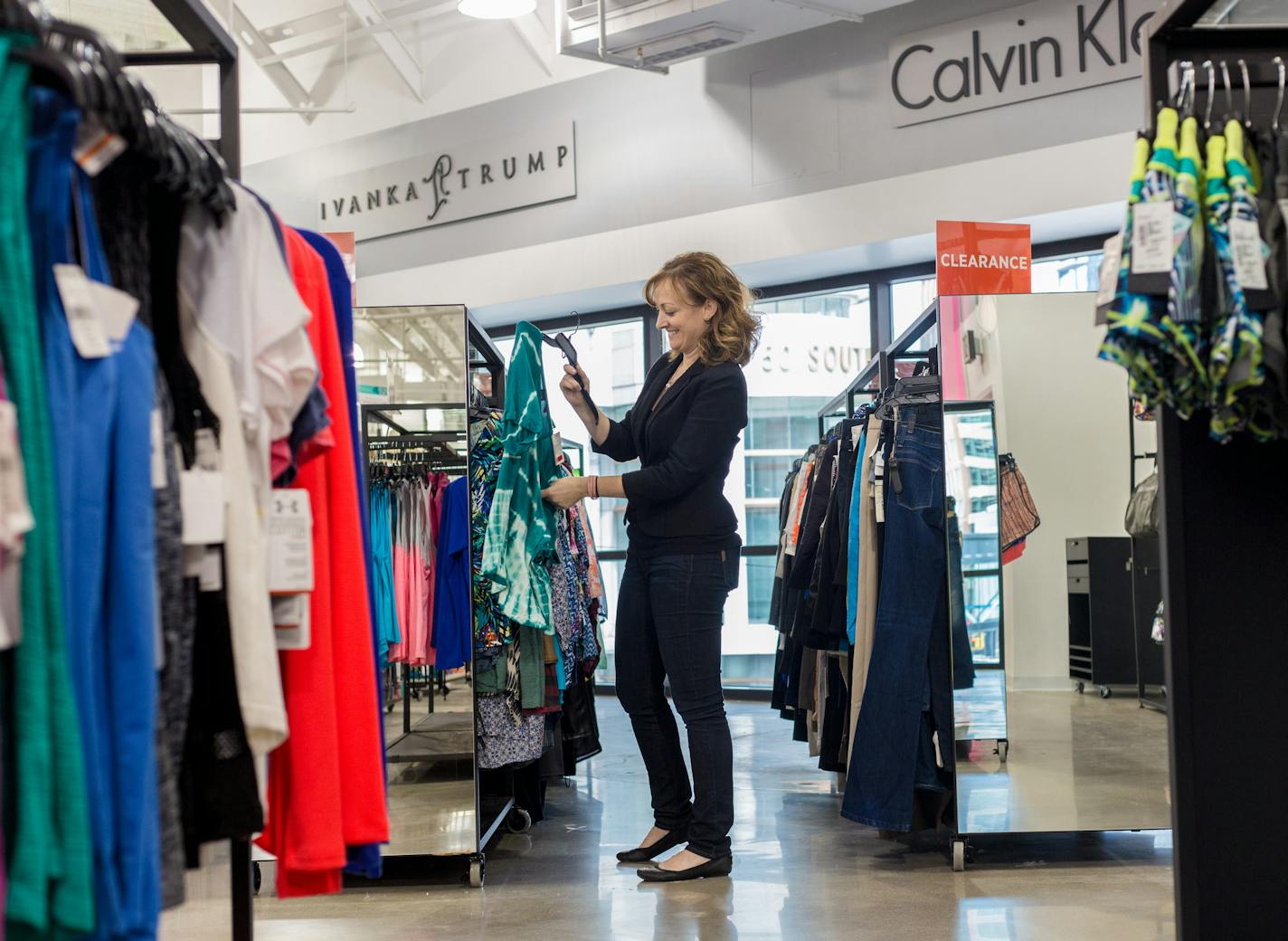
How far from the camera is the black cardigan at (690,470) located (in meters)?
3.57

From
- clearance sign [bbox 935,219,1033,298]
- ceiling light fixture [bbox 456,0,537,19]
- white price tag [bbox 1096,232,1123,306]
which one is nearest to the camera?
white price tag [bbox 1096,232,1123,306]

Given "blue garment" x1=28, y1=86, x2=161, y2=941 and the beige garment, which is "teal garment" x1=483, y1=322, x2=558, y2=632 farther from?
Answer: "blue garment" x1=28, y1=86, x2=161, y2=941

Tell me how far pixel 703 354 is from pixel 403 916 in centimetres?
176

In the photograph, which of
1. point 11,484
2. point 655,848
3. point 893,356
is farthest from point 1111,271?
point 893,356

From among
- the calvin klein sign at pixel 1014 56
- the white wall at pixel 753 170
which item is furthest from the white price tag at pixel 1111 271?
the calvin klein sign at pixel 1014 56

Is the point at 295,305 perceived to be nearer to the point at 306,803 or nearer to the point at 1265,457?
the point at 306,803

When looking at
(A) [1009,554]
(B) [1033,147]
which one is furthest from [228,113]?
(B) [1033,147]

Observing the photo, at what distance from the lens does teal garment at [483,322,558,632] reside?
376cm

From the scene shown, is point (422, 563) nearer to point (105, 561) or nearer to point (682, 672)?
point (682, 672)

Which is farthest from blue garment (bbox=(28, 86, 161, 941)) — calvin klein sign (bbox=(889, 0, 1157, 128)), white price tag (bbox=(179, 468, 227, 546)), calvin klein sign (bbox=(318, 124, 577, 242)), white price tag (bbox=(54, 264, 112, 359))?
calvin klein sign (bbox=(318, 124, 577, 242))

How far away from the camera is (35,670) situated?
3.61 ft

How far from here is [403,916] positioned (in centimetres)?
337

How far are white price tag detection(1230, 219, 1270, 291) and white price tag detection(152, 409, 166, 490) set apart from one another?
1.32m

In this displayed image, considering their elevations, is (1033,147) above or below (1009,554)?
above
